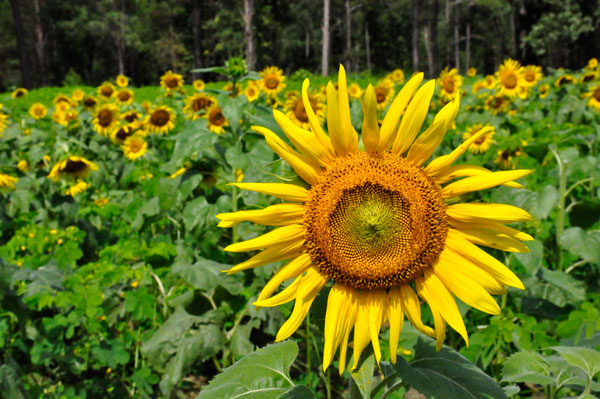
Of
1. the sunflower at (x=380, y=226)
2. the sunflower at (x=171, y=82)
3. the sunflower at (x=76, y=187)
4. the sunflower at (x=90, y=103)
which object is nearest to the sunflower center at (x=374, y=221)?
the sunflower at (x=380, y=226)

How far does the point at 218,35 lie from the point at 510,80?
3063cm

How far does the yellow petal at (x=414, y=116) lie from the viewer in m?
1.20

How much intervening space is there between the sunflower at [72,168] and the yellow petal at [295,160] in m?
2.93

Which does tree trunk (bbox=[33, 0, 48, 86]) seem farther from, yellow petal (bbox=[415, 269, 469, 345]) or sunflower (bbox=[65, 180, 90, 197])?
yellow petal (bbox=[415, 269, 469, 345])

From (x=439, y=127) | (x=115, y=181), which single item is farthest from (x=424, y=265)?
(x=115, y=181)

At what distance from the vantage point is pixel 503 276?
120cm

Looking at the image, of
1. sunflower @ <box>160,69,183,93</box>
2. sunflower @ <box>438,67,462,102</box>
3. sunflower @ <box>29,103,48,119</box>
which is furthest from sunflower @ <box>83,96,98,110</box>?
sunflower @ <box>438,67,462,102</box>

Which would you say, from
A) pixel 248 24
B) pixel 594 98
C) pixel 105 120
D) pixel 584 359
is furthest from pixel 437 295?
pixel 248 24

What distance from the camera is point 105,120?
18.0 feet

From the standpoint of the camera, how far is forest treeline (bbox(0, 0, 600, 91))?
34781mm

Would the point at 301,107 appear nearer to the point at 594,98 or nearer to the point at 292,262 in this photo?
the point at 292,262

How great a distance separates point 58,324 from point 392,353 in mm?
1942

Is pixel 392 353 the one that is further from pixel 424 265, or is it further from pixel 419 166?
pixel 419 166

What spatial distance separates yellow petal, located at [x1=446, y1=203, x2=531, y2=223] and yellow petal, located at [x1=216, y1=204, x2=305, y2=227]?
1.23ft
